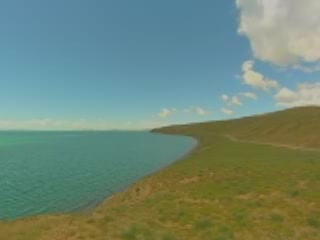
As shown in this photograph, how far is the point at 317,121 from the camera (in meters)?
104

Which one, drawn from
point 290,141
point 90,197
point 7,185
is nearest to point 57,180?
point 7,185

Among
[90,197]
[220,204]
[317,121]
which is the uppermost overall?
[317,121]

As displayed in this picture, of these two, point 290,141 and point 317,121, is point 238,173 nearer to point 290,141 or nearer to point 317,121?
point 290,141

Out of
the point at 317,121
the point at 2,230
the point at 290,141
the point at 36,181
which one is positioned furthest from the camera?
the point at 317,121

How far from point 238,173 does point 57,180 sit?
2639cm

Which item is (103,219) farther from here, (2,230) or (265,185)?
(265,185)

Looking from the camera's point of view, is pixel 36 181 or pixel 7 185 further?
pixel 36 181

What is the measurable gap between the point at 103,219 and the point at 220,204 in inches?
289

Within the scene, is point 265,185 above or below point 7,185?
above

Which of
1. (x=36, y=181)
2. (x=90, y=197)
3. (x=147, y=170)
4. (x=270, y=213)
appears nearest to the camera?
(x=270, y=213)

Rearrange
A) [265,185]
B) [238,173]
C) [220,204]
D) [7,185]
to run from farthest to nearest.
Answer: [7,185]
[238,173]
[265,185]
[220,204]

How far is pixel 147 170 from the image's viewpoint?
2240 inches

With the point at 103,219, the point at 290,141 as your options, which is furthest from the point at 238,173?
the point at 290,141

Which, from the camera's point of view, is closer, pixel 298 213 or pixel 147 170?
pixel 298 213
